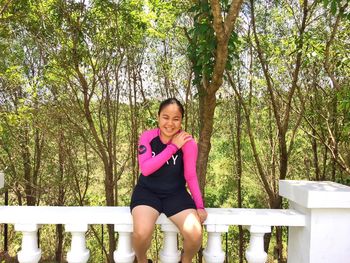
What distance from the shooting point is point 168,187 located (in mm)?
2197

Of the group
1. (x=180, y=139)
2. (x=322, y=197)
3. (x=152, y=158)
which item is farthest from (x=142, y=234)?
(x=322, y=197)

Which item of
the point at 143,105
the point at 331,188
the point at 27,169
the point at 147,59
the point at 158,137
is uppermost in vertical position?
the point at 147,59

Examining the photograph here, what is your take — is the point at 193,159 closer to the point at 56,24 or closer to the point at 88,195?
the point at 56,24

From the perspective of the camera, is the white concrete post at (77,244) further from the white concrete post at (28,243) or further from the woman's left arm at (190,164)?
the woman's left arm at (190,164)

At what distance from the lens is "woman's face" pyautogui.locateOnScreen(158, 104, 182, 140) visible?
7.56ft

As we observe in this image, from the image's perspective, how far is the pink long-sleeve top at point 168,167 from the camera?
2176 mm

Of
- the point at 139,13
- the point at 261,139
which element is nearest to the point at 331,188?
the point at 139,13

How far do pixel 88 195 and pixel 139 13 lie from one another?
23.6ft

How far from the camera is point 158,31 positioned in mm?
7871

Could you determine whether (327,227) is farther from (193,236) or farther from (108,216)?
(108,216)

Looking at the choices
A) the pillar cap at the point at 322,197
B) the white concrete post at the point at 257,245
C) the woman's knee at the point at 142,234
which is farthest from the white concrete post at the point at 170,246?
the pillar cap at the point at 322,197

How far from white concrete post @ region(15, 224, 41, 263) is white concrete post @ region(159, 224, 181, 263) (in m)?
0.66

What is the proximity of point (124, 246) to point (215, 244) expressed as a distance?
48 centimetres

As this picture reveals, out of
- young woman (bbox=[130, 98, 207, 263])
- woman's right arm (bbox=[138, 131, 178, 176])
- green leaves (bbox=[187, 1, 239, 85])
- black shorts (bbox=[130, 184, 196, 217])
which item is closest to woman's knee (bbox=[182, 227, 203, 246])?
young woman (bbox=[130, 98, 207, 263])
